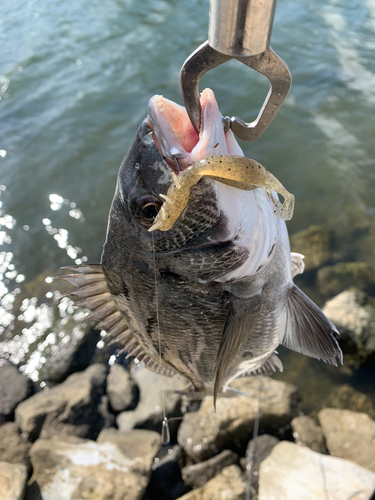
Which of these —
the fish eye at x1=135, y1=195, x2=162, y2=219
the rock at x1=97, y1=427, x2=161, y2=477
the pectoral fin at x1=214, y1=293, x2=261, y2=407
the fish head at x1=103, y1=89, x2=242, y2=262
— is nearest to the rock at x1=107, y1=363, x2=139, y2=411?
the rock at x1=97, y1=427, x2=161, y2=477

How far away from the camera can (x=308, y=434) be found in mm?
3912

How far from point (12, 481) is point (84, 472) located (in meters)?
0.65

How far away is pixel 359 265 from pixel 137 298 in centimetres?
416

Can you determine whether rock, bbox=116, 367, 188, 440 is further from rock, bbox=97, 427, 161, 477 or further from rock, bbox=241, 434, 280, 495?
rock, bbox=241, 434, 280, 495

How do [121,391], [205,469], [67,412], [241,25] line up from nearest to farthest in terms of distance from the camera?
[241,25] → [205,469] → [67,412] → [121,391]

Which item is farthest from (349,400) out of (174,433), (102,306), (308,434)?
(102,306)

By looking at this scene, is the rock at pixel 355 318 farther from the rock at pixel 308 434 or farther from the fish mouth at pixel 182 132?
the fish mouth at pixel 182 132

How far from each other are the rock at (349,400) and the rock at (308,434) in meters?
0.43

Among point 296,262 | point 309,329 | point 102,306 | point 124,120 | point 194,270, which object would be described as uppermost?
point 194,270

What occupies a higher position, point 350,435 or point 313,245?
point 313,245

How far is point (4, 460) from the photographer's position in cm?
385

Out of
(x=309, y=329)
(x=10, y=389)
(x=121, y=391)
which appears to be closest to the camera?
(x=309, y=329)

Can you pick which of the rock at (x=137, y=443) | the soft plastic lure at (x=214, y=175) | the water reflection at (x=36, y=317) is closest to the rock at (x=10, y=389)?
the water reflection at (x=36, y=317)

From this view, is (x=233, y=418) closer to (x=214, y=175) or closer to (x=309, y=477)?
(x=309, y=477)
